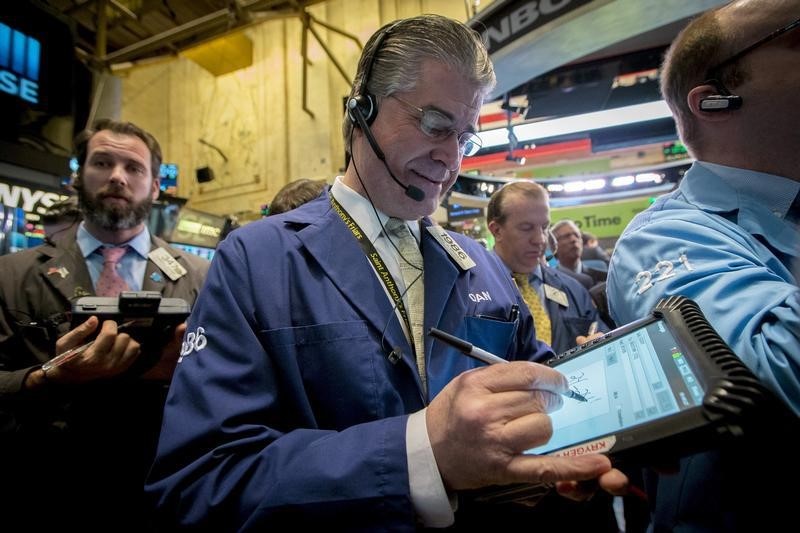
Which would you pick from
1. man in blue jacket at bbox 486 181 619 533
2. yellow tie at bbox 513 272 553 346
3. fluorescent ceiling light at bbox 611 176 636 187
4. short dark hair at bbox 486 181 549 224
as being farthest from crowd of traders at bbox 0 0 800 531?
→ fluorescent ceiling light at bbox 611 176 636 187

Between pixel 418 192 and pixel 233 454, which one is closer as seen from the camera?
pixel 233 454

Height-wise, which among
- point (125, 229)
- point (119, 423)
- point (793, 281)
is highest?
point (125, 229)

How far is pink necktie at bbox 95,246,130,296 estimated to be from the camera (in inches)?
78.8

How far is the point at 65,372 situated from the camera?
1.42m

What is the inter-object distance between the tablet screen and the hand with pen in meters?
0.05

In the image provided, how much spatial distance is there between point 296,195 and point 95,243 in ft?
3.32

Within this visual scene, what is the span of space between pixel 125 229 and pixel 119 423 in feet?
3.14

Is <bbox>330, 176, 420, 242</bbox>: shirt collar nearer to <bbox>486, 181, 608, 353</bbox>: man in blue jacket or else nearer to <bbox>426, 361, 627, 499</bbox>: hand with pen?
<bbox>426, 361, 627, 499</bbox>: hand with pen

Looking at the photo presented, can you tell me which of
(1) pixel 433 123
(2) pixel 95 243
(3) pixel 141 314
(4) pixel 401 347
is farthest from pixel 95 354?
(1) pixel 433 123

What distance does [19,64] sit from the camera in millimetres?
3900

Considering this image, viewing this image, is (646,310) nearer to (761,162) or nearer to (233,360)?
(761,162)

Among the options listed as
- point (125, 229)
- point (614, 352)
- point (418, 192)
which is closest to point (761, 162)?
point (614, 352)

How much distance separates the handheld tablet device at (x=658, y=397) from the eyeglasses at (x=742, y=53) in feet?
2.37

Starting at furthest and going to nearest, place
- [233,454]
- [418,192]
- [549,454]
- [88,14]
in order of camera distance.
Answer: [88,14]
[418,192]
[233,454]
[549,454]
